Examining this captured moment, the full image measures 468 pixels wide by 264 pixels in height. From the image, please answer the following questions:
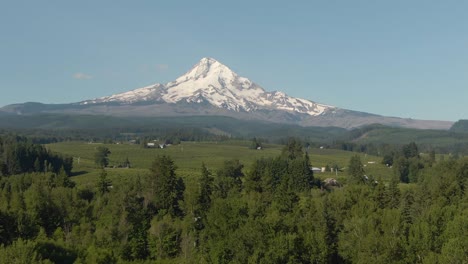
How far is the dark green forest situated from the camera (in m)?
57.4

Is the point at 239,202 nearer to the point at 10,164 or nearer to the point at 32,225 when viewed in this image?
the point at 32,225

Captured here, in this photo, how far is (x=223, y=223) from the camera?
220 feet

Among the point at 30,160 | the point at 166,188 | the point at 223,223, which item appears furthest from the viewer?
the point at 30,160

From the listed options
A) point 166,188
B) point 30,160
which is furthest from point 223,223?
point 30,160

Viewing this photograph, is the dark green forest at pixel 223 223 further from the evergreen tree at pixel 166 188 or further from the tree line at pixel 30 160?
the tree line at pixel 30 160

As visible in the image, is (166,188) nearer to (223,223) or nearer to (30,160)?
(223,223)

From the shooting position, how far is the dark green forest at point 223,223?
188 feet

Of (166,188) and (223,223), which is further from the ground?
(166,188)

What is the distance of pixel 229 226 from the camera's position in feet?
218

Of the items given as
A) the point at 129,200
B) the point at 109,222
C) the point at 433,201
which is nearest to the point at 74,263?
the point at 109,222

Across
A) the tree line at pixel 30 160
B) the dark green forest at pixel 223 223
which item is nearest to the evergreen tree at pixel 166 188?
the dark green forest at pixel 223 223

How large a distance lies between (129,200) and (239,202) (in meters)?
20.6

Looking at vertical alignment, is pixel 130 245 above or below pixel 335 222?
below

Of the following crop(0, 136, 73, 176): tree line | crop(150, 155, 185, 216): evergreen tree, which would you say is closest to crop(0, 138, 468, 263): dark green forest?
crop(150, 155, 185, 216): evergreen tree
